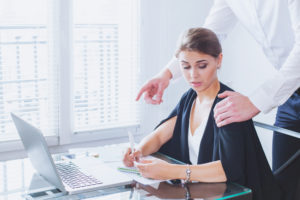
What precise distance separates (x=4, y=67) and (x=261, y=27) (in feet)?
5.37

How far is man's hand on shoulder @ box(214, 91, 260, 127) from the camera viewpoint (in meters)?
1.78

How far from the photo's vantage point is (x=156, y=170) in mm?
1758

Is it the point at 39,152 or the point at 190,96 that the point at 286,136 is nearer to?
the point at 190,96

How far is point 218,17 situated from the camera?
2455 millimetres

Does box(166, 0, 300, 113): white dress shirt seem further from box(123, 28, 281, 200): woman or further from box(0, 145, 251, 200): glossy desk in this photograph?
box(0, 145, 251, 200): glossy desk

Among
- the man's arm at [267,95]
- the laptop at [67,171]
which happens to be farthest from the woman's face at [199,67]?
the laptop at [67,171]

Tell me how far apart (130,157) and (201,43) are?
54 centimetres

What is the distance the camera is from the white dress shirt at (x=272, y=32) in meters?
1.88

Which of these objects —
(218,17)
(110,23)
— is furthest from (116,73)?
(218,17)

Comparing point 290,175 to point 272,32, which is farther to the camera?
point 272,32

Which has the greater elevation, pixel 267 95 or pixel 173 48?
pixel 173 48

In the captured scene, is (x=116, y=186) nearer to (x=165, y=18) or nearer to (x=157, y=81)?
(x=157, y=81)

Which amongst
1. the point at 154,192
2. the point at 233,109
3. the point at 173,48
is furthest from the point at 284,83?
the point at 173,48

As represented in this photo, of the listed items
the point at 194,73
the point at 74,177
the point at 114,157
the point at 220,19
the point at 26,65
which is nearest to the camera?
the point at 74,177
